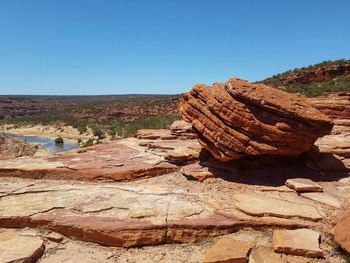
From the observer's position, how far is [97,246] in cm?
502

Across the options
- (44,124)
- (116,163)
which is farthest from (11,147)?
(44,124)

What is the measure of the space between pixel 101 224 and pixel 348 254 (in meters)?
3.52

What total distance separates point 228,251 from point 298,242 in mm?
989

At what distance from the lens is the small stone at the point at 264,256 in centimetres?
441

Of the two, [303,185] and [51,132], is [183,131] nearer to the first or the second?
[303,185]

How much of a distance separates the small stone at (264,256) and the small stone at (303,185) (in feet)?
6.42

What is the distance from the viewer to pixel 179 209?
5562 millimetres

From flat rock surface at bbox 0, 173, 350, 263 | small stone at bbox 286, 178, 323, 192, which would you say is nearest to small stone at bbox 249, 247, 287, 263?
flat rock surface at bbox 0, 173, 350, 263

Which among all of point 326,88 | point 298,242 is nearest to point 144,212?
point 298,242

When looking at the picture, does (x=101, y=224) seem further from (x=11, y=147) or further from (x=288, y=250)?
(x=11, y=147)

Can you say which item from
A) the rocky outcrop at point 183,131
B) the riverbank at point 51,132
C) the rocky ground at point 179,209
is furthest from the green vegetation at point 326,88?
the riverbank at point 51,132

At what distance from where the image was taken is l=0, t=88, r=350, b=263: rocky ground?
187 inches

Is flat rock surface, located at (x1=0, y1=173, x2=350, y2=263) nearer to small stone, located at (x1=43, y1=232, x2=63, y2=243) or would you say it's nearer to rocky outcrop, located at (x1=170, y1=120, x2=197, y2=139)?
small stone, located at (x1=43, y1=232, x2=63, y2=243)

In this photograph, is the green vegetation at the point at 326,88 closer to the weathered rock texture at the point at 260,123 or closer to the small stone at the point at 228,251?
the weathered rock texture at the point at 260,123
